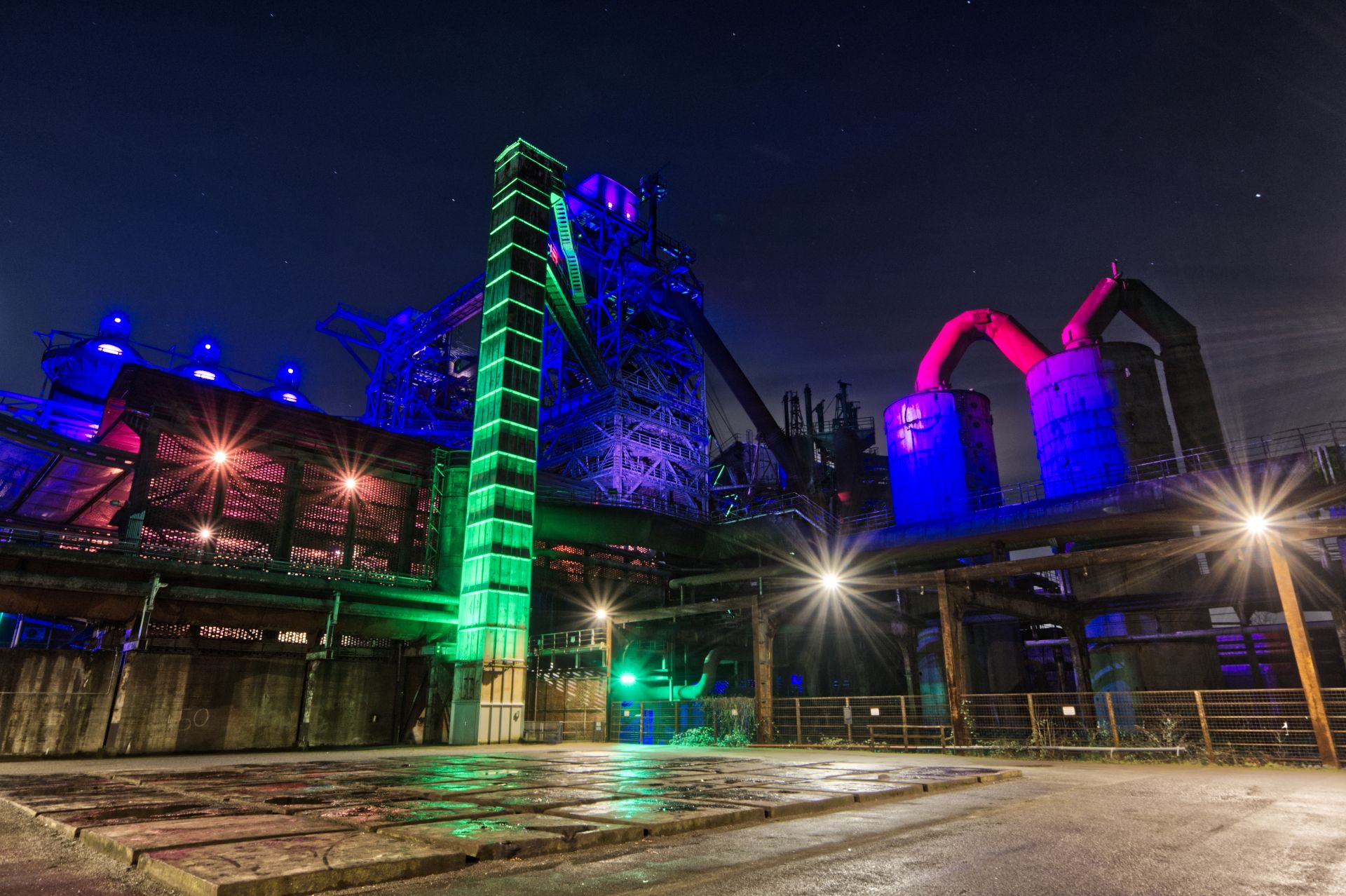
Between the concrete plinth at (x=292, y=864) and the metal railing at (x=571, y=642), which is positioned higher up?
the metal railing at (x=571, y=642)

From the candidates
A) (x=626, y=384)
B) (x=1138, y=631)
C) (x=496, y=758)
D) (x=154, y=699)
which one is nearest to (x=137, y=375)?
(x=154, y=699)

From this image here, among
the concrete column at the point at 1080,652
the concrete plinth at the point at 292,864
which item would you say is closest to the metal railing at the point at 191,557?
the concrete plinth at the point at 292,864

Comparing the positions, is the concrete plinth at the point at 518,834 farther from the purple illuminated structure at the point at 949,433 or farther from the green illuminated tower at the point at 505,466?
the purple illuminated structure at the point at 949,433

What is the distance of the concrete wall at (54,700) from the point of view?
21.4 meters

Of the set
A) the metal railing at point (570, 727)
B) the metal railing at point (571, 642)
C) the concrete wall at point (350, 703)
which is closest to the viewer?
the concrete wall at point (350, 703)

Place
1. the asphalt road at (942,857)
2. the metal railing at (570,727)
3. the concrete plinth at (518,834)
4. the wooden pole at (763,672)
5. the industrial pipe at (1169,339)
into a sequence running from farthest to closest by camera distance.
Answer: the industrial pipe at (1169,339) → the metal railing at (570,727) → the wooden pole at (763,672) → the concrete plinth at (518,834) → the asphalt road at (942,857)

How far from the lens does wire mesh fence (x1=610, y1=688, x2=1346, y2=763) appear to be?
17078 millimetres

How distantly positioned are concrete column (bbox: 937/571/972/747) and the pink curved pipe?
2165 centimetres

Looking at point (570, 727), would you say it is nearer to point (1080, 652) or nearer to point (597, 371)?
point (1080, 652)

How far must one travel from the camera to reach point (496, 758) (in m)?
17.5

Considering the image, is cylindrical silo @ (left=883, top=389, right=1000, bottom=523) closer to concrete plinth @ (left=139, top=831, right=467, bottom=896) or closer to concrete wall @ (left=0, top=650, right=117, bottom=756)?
concrete wall @ (left=0, top=650, right=117, bottom=756)

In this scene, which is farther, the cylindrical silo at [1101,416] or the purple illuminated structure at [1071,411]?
the purple illuminated structure at [1071,411]

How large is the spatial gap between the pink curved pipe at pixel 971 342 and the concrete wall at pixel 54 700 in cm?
3970

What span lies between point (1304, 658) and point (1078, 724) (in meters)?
17.1
